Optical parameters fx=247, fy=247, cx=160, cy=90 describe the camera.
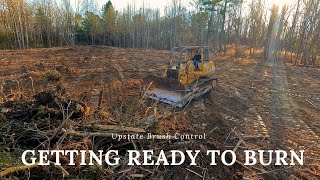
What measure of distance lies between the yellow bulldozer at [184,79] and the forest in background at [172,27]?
1697cm

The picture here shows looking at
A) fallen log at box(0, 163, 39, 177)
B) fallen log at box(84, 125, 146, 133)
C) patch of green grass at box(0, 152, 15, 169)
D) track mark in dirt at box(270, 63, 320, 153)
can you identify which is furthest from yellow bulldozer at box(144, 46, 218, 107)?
fallen log at box(0, 163, 39, 177)

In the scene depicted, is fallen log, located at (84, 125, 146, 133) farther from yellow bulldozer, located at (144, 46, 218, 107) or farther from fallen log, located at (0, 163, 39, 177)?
yellow bulldozer, located at (144, 46, 218, 107)

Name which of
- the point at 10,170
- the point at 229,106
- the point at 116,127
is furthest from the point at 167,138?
the point at 229,106

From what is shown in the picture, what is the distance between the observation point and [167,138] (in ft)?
15.1

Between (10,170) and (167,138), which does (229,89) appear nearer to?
(167,138)

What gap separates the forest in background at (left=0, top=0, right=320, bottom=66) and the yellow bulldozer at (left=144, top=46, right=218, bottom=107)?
55.7 ft

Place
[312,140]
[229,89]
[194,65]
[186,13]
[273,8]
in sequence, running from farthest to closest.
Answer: [186,13] < [273,8] < [229,89] < [194,65] < [312,140]

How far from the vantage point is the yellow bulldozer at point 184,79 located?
8406 mm

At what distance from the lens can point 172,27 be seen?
3741 cm

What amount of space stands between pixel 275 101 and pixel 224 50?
20.5 metres

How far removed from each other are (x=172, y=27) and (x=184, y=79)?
97.2 ft

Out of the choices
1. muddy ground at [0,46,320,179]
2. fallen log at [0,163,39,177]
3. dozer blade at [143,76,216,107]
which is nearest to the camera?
fallen log at [0,163,39,177]

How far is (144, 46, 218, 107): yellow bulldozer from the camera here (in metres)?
8.41

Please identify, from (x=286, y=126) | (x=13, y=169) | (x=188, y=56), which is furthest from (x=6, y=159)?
(x=188, y=56)
